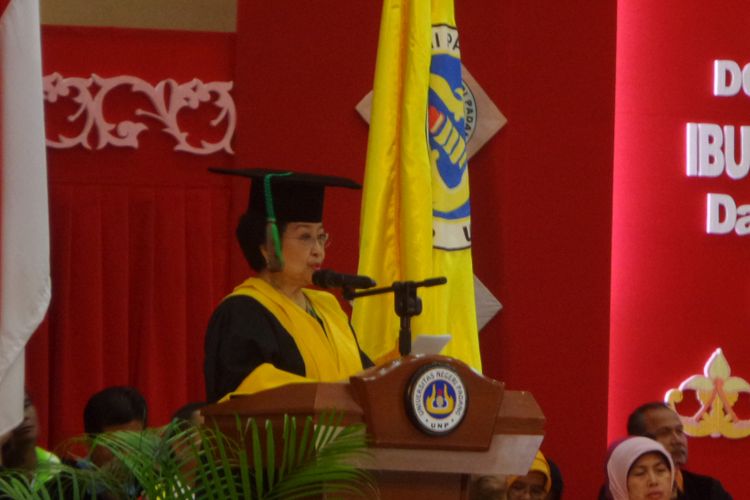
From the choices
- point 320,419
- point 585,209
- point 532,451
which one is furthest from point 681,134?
point 320,419

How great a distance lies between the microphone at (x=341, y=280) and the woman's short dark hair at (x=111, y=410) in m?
1.45

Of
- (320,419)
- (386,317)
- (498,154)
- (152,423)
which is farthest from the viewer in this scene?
(498,154)

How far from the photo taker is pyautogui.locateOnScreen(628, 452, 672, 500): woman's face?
13.9 ft

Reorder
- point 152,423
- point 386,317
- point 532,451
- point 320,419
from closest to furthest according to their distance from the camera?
point 320,419 → point 532,451 → point 386,317 → point 152,423

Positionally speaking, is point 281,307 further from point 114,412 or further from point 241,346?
point 114,412

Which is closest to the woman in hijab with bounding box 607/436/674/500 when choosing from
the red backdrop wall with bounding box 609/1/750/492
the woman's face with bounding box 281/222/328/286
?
the red backdrop wall with bounding box 609/1/750/492

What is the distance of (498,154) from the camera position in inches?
207

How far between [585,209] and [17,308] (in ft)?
11.1

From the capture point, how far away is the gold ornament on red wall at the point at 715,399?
5.45m

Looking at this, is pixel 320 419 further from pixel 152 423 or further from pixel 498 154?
pixel 498 154

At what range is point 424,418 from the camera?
2365 millimetres

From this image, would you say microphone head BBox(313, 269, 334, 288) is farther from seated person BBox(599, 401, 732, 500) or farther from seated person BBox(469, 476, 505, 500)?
seated person BBox(599, 401, 732, 500)

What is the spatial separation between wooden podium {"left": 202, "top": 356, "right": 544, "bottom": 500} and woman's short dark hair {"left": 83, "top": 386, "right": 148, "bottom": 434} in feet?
→ 5.47

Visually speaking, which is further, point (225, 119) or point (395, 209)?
point (225, 119)
